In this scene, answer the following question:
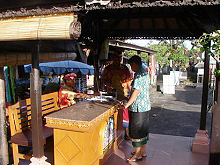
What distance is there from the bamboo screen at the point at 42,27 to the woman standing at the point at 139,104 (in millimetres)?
1480

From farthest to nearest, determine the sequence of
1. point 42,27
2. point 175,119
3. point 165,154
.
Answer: point 175,119 < point 165,154 < point 42,27

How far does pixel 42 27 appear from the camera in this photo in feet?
8.72

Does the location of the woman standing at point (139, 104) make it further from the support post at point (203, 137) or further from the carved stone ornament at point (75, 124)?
the support post at point (203, 137)

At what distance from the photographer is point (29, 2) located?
2879 mm

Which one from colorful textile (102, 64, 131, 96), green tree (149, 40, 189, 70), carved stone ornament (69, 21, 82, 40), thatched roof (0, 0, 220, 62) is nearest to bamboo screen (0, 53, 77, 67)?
thatched roof (0, 0, 220, 62)

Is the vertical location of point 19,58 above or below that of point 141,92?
above

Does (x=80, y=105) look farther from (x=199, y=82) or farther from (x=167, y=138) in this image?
(x=199, y=82)

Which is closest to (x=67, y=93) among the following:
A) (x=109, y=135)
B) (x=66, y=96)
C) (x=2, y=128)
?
(x=66, y=96)

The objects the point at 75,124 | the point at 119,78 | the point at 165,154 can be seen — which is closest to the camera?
the point at 75,124

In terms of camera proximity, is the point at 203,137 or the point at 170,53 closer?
the point at 203,137

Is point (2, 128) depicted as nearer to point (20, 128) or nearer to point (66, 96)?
point (20, 128)

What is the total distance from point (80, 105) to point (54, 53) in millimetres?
1523

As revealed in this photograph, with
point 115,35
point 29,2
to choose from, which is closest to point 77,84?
point 115,35

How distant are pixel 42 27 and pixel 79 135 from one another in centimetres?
156
